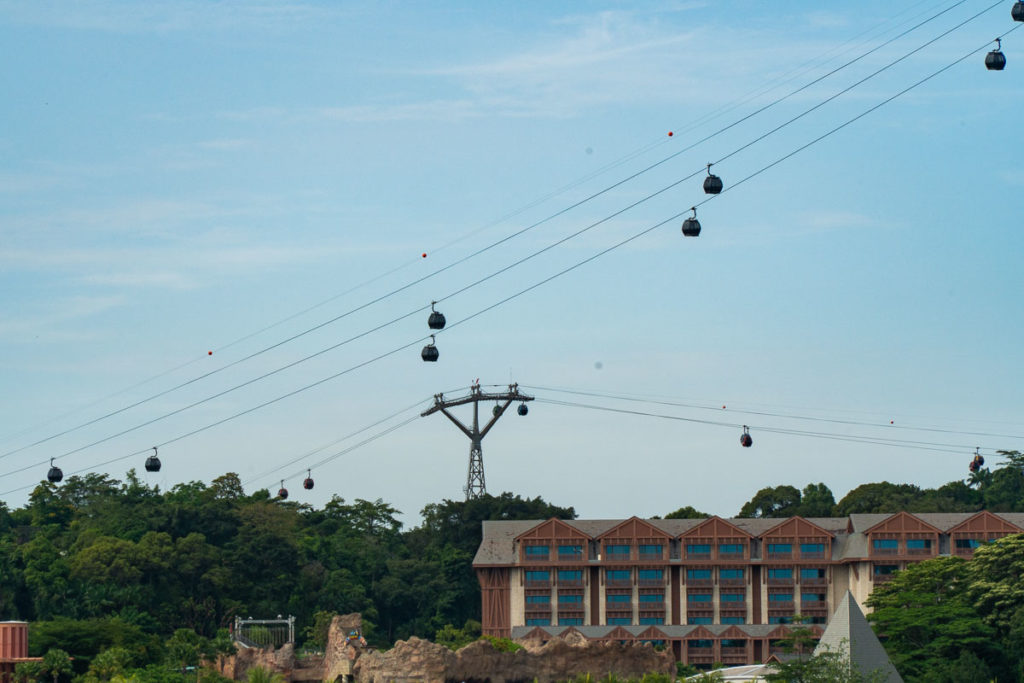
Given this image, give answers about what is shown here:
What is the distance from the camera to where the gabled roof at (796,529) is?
324 ft

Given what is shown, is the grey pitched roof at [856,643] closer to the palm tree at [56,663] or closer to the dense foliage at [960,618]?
the dense foliage at [960,618]

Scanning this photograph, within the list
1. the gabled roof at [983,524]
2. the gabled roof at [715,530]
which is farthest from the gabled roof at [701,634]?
the gabled roof at [983,524]

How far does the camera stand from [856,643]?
66812mm

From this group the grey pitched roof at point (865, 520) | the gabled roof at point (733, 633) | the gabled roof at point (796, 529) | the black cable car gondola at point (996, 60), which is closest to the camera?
the black cable car gondola at point (996, 60)

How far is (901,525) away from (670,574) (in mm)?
13347

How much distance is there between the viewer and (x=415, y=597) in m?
100

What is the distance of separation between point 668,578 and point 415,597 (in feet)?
48.9

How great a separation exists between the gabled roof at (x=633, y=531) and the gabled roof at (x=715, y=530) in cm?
148

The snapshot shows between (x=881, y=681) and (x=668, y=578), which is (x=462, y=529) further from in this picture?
(x=881, y=681)

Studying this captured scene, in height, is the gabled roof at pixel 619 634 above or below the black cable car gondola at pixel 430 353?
below

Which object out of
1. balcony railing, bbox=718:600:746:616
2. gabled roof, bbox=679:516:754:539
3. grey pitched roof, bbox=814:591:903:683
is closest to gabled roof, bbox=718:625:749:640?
balcony railing, bbox=718:600:746:616

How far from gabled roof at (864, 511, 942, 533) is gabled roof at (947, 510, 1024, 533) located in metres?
1.35

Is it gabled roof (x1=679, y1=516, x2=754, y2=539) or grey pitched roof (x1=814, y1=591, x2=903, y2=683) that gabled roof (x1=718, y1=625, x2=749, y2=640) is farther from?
grey pitched roof (x1=814, y1=591, x2=903, y2=683)

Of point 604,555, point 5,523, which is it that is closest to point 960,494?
point 604,555
